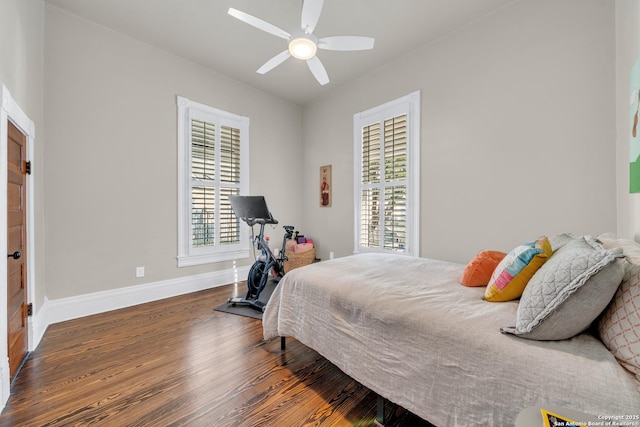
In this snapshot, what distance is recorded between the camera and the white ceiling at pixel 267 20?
2.63 metres

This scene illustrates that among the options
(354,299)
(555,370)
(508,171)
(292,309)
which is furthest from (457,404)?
(508,171)

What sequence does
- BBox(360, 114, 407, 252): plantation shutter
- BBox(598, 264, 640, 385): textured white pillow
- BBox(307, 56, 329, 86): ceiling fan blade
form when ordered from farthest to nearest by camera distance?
1. BBox(360, 114, 407, 252): plantation shutter
2. BBox(307, 56, 329, 86): ceiling fan blade
3. BBox(598, 264, 640, 385): textured white pillow

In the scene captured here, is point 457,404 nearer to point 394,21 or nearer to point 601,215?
point 601,215

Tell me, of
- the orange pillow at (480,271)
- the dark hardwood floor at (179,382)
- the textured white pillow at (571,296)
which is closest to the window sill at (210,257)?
the dark hardwood floor at (179,382)

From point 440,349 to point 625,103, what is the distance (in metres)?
2.26

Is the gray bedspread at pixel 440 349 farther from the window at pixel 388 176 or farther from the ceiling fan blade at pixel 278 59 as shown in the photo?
the ceiling fan blade at pixel 278 59

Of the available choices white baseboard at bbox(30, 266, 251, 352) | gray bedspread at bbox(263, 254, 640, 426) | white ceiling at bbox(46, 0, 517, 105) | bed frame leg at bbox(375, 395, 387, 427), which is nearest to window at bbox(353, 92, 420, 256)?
white ceiling at bbox(46, 0, 517, 105)

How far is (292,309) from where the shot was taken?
6.58 ft

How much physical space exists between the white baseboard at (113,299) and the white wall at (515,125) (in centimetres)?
304

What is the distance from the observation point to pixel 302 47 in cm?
236

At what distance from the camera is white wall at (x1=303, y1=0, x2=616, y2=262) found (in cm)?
220

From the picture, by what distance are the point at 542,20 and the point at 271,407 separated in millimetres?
3854

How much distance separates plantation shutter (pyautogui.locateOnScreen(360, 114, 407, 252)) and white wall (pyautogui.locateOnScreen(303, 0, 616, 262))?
316 mm

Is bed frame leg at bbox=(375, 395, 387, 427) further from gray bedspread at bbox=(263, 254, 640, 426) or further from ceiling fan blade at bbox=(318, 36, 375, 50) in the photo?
ceiling fan blade at bbox=(318, 36, 375, 50)
